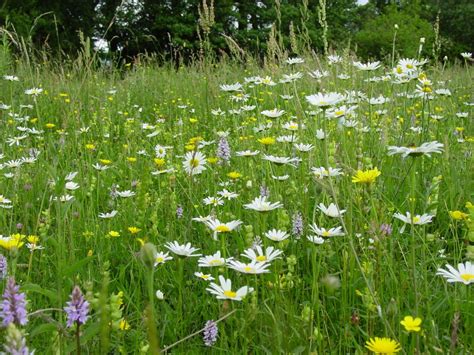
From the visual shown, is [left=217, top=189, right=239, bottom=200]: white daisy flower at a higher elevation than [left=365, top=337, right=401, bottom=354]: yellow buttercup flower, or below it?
below

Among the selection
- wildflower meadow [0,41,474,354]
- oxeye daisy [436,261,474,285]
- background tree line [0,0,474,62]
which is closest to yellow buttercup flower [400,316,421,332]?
wildflower meadow [0,41,474,354]

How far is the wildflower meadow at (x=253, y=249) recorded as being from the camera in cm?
106

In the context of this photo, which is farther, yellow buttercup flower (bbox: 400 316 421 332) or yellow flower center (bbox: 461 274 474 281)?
yellow flower center (bbox: 461 274 474 281)

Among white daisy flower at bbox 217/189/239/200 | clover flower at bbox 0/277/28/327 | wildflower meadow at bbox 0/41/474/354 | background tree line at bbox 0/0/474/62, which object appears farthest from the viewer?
background tree line at bbox 0/0/474/62

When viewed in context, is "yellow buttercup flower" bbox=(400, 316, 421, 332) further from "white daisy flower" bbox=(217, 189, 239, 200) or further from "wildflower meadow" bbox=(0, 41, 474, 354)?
"white daisy flower" bbox=(217, 189, 239, 200)

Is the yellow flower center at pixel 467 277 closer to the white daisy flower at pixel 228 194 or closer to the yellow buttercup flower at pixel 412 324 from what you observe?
the yellow buttercup flower at pixel 412 324

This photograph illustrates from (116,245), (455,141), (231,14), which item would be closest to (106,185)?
(116,245)

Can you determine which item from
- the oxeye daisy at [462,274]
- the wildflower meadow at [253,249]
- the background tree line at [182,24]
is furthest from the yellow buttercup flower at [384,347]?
the background tree line at [182,24]

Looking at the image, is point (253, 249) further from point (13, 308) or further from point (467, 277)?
point (13, 308)

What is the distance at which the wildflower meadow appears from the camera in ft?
3.46

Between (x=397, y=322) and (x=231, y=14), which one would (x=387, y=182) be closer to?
(x=397, y=322)

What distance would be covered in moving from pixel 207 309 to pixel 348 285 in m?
0.41

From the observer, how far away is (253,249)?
135 cm

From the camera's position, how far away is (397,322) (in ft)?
4.17
